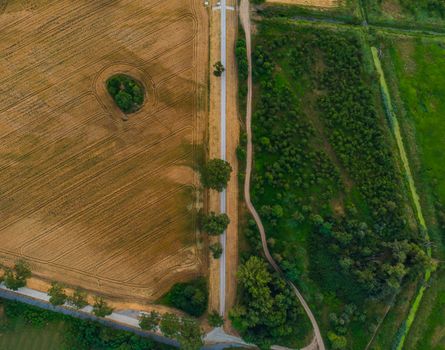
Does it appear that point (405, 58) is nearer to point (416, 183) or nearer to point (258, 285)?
point (416, 183)

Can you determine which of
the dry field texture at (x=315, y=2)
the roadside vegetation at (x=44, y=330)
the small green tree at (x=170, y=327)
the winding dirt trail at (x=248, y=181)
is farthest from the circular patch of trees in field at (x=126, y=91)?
the roadside vegetation at (x=44, y=330)

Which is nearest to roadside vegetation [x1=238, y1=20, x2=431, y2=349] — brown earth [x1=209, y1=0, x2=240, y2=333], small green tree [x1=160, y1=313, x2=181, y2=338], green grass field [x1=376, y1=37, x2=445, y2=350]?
brown earth [x1=209, y1=0, x2=240, y2=333]

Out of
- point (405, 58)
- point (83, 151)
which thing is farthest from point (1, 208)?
point (405, 58)

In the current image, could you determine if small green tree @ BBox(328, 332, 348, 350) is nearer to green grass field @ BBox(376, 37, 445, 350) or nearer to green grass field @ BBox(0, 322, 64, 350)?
green grass field @ BBox(376, 37, 445, 350)

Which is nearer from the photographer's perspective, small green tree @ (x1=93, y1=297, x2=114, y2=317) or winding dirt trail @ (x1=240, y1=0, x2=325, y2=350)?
small green tree @ (x1=93, y1=297, x2=114, y2=317)

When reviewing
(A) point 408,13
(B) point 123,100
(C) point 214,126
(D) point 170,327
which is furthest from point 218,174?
(A) point 408,13

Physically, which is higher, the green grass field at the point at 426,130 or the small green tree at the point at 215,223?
the green grass field at the point at 426,130

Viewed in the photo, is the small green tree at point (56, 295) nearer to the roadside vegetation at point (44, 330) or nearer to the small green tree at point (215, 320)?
the roadside vegetation at point (44, 330)
